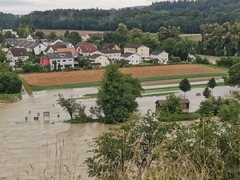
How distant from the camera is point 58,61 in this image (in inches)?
924

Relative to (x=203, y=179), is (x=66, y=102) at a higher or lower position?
lower

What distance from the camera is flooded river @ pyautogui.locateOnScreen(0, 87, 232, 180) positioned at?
7914mm

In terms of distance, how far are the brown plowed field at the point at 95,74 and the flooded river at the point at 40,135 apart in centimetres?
300

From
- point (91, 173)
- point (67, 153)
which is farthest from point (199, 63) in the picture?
point (91, 173)

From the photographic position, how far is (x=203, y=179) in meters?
2.23

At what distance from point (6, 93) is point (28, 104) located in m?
2.22

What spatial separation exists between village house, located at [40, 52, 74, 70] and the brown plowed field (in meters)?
1.54

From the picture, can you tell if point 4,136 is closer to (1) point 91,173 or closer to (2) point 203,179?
(1) point 91,173

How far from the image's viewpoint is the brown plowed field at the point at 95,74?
64.6 feet

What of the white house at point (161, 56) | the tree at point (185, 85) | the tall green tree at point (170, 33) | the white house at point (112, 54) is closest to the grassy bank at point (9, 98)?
the tree at point (185, 85)

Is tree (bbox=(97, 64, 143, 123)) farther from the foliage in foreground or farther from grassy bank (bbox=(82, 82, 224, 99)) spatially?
the foliage in foreground

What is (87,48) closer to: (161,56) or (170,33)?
(161,56)

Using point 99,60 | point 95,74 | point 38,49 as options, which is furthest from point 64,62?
point 38,49

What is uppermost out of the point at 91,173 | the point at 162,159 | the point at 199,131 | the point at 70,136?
the point at 162,159
